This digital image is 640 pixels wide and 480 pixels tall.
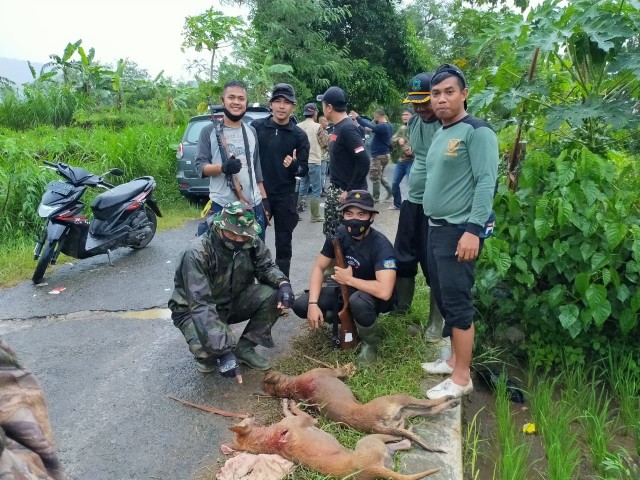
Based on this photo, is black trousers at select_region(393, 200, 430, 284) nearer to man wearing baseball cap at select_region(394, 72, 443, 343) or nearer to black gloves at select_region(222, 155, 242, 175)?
man wearing baseball cap at select_region(394, 72, 443, 343)

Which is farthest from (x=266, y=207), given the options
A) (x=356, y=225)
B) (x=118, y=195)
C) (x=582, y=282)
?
(x=118, y=195)

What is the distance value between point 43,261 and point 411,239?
3.90 m

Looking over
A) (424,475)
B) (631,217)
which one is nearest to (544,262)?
(631,217)

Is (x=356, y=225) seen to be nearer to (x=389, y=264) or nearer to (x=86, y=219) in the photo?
(x=389, y=264)

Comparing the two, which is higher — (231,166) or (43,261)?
(231,166)

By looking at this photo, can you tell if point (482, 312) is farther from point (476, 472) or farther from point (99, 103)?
point (99, 103)

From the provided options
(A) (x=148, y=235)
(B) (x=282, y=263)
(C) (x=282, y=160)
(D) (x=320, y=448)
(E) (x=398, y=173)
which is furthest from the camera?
(E) (x=398, y=173)

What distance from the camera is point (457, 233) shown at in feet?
10.5

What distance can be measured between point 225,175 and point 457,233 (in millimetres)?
1907

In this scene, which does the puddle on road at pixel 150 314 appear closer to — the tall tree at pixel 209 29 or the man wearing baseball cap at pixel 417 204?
the man wearing baseball cap at pixel 417 204

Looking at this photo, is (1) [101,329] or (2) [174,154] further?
(2) [174,154]

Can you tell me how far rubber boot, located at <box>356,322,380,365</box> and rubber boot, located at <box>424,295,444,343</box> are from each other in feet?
A: 1.60

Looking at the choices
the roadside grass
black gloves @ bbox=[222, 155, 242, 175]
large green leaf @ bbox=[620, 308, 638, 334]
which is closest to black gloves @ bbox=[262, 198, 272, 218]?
black gloves @ bbox=[222, 155, 242, 175]

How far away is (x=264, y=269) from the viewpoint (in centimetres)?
382
